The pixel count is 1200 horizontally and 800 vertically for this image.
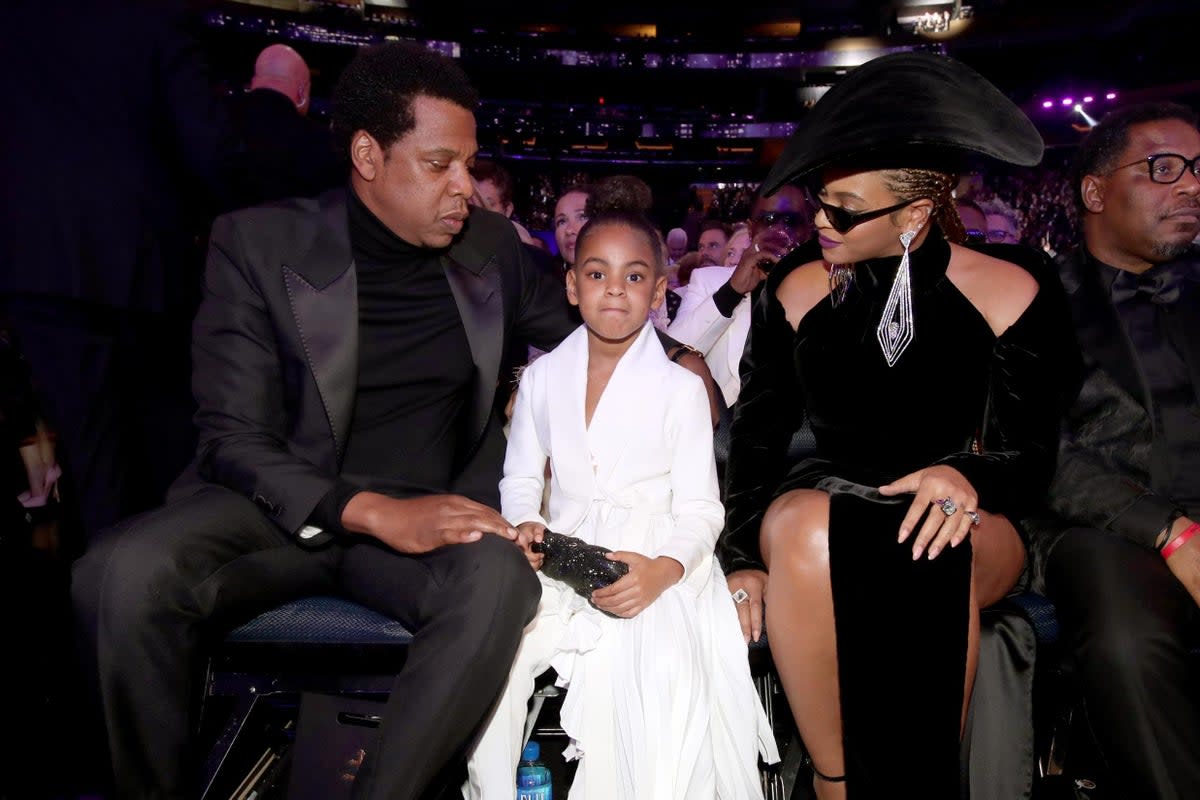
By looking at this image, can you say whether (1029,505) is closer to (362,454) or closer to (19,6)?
(362,454)

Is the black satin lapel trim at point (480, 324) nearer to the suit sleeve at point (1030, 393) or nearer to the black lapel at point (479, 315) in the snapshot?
the black lapel at point (479, 315)

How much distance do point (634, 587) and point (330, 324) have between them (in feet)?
3.54

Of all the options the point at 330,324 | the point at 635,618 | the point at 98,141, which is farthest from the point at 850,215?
the point at 98,141

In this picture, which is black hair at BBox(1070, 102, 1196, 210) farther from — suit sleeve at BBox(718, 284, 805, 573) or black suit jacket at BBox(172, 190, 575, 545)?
black suit jacket at BBox(172, 190, 575, 545)

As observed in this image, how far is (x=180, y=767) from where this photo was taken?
189 cm

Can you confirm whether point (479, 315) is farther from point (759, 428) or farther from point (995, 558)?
point (995, 558)

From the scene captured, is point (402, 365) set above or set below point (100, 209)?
below

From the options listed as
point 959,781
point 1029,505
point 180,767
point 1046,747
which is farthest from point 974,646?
point 180,767

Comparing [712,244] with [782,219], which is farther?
[712,244]

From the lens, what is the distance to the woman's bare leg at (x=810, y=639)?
6.43 ft

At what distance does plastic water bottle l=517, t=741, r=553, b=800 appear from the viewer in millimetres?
2270

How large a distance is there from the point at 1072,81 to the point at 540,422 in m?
17.3

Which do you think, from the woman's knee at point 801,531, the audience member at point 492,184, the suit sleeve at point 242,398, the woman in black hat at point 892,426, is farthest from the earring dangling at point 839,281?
the audience member at point 492,184

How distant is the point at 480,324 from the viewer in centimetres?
248
